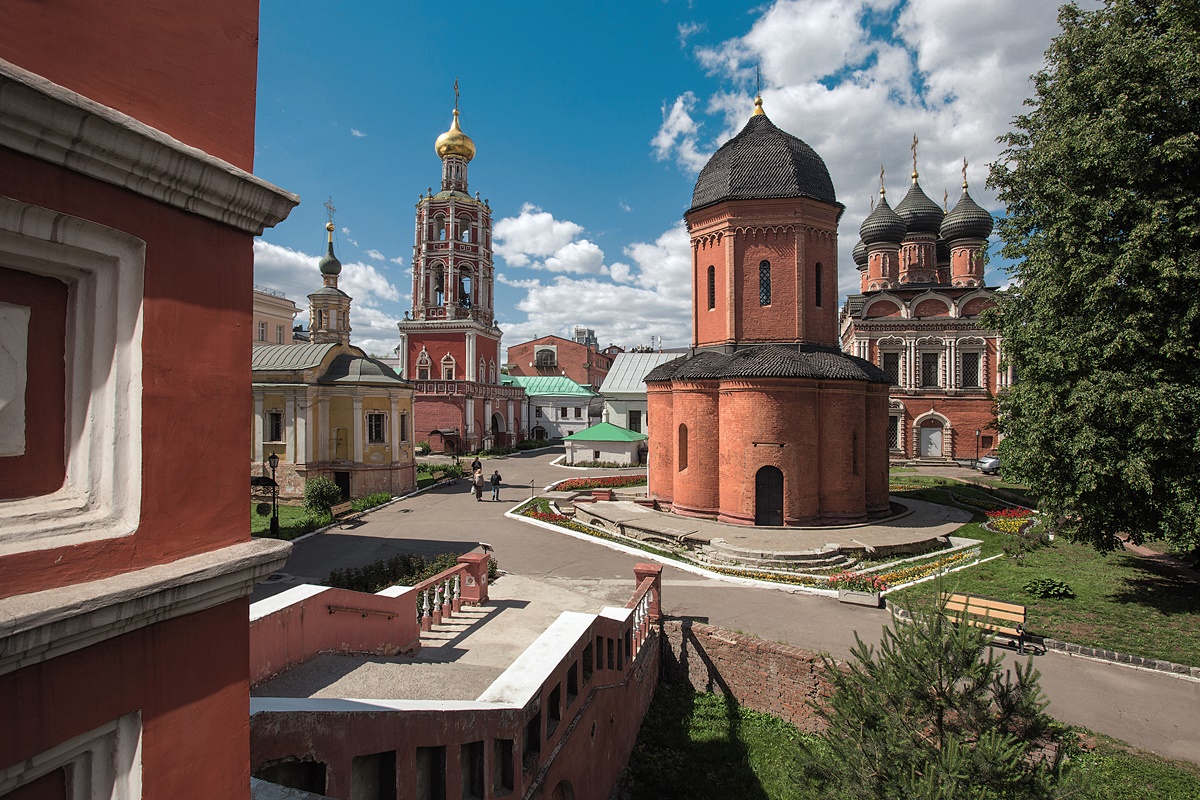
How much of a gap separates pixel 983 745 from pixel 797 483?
12341 mm

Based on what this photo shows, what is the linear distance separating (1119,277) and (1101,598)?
20.3 ft

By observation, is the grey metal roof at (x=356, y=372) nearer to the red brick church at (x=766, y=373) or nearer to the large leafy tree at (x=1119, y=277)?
the red brick church at (x=766, y=373)

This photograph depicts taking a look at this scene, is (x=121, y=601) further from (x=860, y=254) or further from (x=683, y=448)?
(x=860, y=254)

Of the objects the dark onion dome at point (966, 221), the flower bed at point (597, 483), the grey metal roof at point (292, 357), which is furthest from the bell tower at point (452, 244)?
the dark onion dome at point (966, 221)

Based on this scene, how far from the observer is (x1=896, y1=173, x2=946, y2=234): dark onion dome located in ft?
129

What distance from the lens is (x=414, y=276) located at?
4012 centimetres

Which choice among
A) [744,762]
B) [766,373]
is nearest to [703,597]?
[744,762]

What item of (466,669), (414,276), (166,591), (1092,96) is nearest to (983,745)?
(466,669)

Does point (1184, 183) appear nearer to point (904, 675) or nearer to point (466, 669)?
point (904, 675)

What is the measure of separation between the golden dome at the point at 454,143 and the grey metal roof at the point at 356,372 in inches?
811

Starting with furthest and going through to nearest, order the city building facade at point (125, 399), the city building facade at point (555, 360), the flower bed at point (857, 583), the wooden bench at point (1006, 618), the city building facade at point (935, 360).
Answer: the city building facade at point (555, 360) < the city building facade at point (935, 360) < the flower bed at point (857, 583) < the wooden bench at point (1006, 618) < the city building facade at point (125, 399)

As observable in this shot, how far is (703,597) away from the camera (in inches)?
489

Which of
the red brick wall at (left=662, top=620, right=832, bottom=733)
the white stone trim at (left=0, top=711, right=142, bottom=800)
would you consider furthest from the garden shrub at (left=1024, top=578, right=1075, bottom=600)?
the white stone trim at (left=0, top=711, right=142, bottom=800)

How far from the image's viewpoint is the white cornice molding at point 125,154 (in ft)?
5.69
